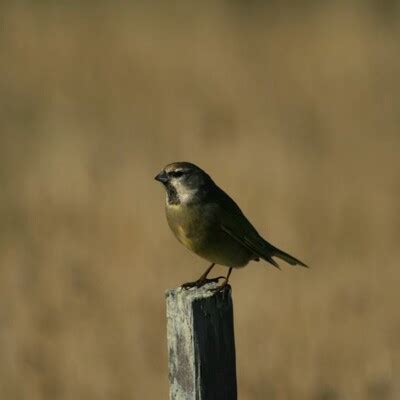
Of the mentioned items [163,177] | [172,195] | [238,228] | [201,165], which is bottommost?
[238,228]

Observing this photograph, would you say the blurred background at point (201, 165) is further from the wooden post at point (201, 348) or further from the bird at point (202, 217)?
the wooden post at point (201, 348)

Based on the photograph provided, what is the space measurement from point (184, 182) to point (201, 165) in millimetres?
5682

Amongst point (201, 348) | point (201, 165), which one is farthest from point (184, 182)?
point (201, 165)

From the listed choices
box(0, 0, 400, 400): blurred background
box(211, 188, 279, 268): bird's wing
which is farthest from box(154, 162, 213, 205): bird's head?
box(0, 0, 400, 400): blurred background

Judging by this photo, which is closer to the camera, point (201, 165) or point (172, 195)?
point (172, 195)

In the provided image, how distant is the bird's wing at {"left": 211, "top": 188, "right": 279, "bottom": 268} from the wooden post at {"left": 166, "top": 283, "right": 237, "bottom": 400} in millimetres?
1818

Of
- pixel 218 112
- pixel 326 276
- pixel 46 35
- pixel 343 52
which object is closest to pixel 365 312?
pixel 326 276

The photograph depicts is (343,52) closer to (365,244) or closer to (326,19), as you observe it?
(326,19)

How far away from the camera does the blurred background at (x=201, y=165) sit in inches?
328

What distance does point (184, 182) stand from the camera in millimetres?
6434

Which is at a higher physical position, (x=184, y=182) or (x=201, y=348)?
(x=184, y=182)

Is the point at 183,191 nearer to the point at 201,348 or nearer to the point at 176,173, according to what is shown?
the point at 176,173

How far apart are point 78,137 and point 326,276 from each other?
16.3 ft

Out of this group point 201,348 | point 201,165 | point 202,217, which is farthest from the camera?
point 201,165
